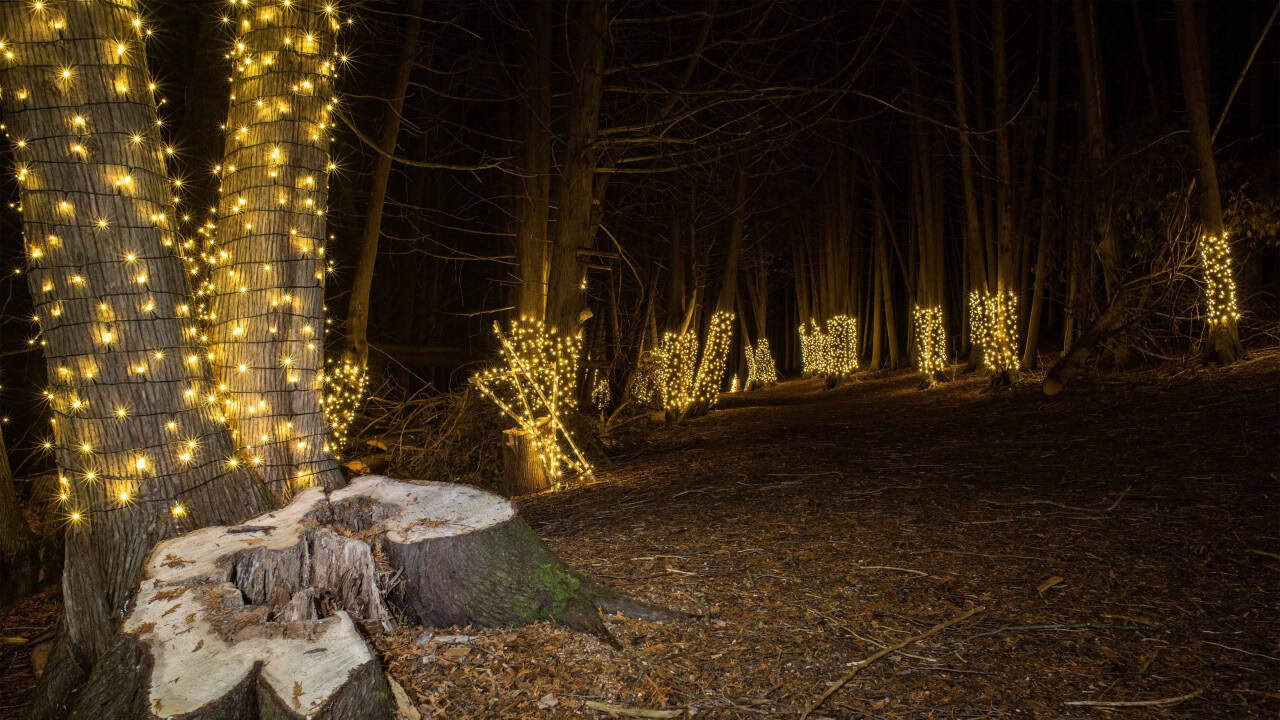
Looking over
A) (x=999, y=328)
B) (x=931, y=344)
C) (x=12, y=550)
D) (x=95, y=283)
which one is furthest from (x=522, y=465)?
(x=931, y=344)

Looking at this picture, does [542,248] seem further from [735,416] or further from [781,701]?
[781,701]

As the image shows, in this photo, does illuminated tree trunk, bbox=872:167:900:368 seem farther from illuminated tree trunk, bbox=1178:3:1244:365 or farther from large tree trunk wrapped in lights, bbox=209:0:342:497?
large tree trunk wrapped in lights, bbox=209:0:342:497

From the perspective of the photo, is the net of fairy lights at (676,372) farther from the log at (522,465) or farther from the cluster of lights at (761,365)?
the cluster of lights at (761,365)

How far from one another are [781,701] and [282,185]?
121 inches

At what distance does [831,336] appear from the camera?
Answer: 22.1 m

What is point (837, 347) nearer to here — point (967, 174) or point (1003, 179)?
point (967, 174)

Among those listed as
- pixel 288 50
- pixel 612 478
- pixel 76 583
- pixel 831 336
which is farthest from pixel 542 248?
pixel 831 336

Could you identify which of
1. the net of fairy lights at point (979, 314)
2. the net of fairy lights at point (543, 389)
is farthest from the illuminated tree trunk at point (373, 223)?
the net of fairy lights at point (979, 314)

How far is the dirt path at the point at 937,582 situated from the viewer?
2.52 metres

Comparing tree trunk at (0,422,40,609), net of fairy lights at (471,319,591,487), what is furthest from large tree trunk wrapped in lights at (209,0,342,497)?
net of fairy lights at (471,319,591,487)

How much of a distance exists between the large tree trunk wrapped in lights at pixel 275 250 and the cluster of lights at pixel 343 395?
15.3 ft

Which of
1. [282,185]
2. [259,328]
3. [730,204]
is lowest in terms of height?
[259,328]

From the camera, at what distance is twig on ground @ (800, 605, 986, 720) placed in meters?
2.49

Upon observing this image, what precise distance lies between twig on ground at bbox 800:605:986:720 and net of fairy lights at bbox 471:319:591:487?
4.69m
